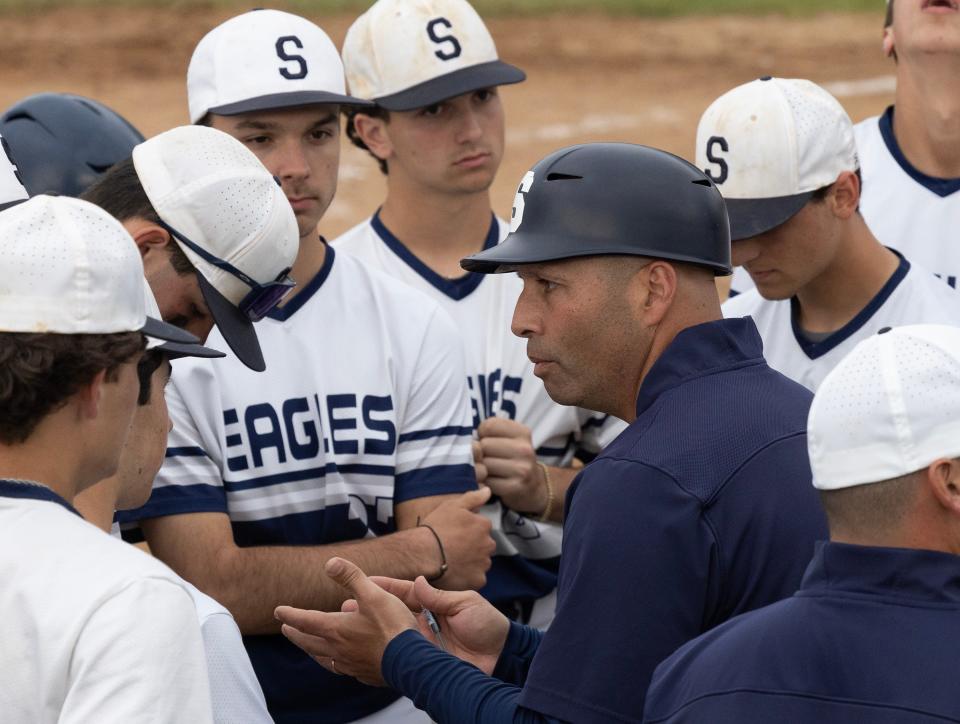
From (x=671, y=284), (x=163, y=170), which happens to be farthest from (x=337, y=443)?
(x=671, y=284)

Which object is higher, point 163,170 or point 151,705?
point 163,170

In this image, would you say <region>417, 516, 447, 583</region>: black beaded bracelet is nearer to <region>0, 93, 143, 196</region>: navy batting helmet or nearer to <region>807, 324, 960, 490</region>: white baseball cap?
<region>0, 93, 143, 196</region>: navy batting helmet

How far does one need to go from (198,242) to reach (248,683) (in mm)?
1159

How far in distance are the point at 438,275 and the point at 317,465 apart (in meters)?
1.12

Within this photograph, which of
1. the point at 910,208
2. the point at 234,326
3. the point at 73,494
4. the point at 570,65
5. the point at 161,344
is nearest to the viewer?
the point at 73,494

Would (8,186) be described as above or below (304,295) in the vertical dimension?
above

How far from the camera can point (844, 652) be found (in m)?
2.19

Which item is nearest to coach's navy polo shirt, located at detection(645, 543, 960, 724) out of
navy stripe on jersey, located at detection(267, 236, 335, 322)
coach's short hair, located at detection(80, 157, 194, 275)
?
coach's short hair, located at detection(80, 157, 194, 275)

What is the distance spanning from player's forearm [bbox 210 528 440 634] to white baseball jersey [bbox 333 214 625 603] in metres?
0.61

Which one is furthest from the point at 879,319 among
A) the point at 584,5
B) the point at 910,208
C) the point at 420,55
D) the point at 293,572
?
the point at 584,5

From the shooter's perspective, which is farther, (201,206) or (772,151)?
(772,151)

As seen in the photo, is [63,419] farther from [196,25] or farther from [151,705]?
[196,25]

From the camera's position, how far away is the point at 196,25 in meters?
16.0

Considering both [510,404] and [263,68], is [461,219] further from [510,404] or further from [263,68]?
[263,68]
